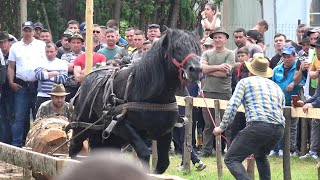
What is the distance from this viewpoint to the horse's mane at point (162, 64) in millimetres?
9102

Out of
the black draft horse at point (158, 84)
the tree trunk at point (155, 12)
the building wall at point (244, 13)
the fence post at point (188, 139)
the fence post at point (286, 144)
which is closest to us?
the black draft horse at point (158, 84)

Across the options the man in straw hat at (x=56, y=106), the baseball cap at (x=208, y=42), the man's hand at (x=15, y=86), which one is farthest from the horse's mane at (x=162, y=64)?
the man's hand at (x=15, y=86)

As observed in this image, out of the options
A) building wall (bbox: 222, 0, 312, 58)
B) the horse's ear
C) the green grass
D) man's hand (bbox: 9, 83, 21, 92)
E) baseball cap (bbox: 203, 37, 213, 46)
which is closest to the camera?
Result: the horse's ear

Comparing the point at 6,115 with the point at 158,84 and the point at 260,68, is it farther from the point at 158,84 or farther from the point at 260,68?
the point at 260,68

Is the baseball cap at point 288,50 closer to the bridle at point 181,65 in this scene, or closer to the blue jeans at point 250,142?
the blue jeans at point 250,142

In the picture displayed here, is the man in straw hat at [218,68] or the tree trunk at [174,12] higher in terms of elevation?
the tree trunk at [174,12]

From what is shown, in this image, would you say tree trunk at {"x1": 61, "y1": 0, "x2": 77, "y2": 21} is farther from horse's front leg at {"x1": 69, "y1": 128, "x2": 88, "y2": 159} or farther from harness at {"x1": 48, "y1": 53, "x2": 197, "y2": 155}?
harness at {"x1": 48, "y1": 53, "x2": 197, "y2": 155}

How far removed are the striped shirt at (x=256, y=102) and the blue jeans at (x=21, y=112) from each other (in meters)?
7.02

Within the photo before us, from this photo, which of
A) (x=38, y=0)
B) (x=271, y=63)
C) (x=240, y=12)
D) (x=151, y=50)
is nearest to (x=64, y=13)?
(x=38, y=0)

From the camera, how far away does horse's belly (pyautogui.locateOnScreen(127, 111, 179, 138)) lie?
9273mm

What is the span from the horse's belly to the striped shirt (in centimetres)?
58

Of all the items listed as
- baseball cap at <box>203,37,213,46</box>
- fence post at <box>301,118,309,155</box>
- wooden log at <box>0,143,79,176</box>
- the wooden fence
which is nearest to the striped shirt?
the wooden fence

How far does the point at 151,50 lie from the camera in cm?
936

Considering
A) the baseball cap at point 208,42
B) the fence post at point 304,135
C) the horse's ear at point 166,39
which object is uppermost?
the horse's ear at point 166,39
